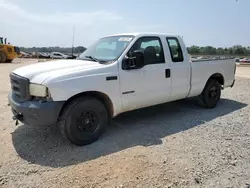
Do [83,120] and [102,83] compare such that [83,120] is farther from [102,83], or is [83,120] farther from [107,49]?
[107,49]

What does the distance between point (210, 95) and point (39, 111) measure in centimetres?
467

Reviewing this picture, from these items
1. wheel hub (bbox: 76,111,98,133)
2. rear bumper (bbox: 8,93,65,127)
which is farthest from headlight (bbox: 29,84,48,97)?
wheel hub (bbox: 76,111,98,133)

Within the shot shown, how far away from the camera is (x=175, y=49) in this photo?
18.3 feet

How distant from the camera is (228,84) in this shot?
7.11m

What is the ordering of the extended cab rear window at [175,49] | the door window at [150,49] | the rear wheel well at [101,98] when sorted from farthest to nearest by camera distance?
the extended cab rear window at [175,49] < the door window at [150,49] < the rear wheel well at [101,98]

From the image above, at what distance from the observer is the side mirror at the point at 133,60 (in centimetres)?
447

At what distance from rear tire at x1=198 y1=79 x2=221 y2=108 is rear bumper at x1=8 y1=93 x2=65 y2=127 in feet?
13.4

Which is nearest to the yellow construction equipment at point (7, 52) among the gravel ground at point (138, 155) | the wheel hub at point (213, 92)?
the gravel ground at point (138, 155)

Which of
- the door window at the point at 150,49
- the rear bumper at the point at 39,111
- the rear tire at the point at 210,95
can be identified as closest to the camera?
the rear bumper at the point at 39,111

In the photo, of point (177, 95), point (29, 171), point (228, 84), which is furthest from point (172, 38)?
point (29, 171)

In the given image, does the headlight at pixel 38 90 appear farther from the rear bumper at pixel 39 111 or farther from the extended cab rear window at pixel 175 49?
the extended cab rear window at pixel 175 49

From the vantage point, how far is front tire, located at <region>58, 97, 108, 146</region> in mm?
3938

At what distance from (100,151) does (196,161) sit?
1.51m

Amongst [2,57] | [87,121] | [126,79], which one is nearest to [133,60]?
[126,79]
